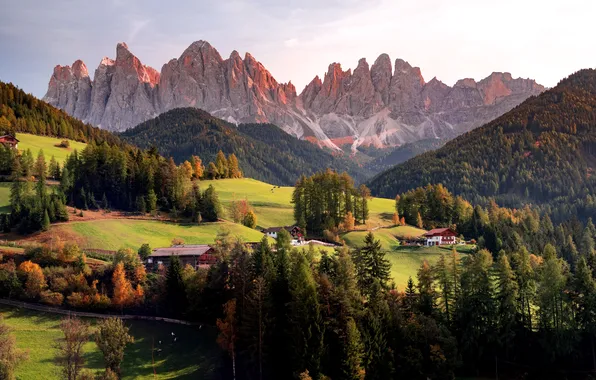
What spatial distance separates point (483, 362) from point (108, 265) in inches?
1825

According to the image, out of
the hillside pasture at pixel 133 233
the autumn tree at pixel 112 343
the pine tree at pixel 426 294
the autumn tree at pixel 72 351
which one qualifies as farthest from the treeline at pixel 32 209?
the pine tree at pixel 426 294

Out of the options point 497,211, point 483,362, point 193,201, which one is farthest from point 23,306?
point 497,211

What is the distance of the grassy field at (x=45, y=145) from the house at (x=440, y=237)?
9160 centimetres

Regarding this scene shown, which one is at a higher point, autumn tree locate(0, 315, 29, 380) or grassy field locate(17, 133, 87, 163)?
grassy field locate(17, 133, 87, 163)

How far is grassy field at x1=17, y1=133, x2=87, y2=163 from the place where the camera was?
5217 inches

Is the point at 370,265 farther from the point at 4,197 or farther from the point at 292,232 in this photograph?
the point at 4,197

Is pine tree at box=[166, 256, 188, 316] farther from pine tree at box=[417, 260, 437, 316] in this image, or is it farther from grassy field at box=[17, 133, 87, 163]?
grassy field at box=[17, 133, 87, 163]

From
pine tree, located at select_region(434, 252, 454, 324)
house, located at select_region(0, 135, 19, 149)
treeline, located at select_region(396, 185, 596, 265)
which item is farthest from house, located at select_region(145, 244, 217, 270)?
house, located at select_region(0, 135, 19, 149)

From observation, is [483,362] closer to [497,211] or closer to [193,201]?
[193,201]

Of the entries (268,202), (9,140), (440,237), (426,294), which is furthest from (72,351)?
→ (9,140)

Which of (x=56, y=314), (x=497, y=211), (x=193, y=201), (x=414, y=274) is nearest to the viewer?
(x=56, y=314)

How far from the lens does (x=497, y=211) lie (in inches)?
5157

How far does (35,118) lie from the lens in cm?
16175

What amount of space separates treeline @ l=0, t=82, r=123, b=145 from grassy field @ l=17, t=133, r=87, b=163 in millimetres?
4915
